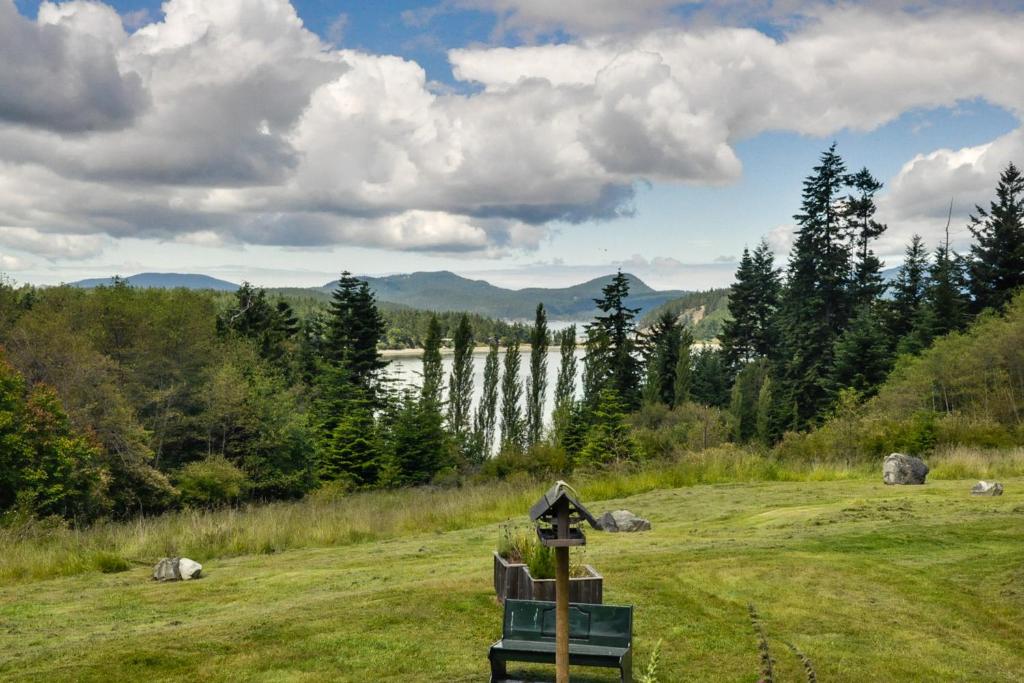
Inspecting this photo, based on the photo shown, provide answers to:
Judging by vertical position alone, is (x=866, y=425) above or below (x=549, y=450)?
above

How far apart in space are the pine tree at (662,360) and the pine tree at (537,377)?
39.0 feet

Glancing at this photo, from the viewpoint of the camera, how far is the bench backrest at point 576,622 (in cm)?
641

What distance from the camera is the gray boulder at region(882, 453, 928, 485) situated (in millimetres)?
16578

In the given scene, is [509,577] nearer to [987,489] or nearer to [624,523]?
[624,523]

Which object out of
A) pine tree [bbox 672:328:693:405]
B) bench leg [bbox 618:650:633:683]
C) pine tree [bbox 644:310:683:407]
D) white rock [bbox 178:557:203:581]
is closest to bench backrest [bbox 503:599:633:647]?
bench leg [bbox 618:650:633:683]

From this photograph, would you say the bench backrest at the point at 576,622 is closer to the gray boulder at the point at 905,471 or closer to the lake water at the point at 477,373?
the gray boulder at the point at 905,471

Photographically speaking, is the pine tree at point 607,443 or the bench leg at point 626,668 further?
the pine tree at point 607,443

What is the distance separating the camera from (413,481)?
124 feet

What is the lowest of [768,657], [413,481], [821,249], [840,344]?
[413,481]

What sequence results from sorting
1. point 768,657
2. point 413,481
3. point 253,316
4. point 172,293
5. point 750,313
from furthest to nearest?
point 750,313, point 253,316, point 172,293, point 413,481, point 768,657

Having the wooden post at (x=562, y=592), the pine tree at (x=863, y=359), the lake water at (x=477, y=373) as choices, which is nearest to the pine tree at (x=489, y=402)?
the lake water at (x=477, y=373)

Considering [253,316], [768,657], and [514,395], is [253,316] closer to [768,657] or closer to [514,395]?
[514,395]

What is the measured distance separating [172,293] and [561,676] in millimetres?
41303

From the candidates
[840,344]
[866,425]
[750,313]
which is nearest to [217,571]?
[866,425]
